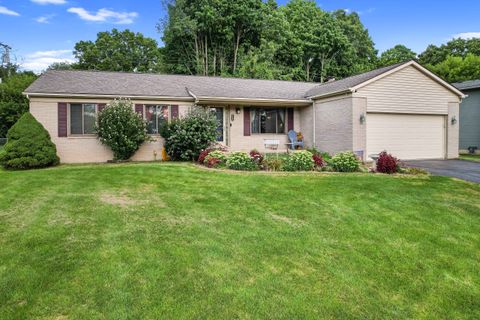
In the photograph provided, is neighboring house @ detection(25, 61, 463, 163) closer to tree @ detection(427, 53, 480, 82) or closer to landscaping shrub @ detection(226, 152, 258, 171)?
landscaping shrub @ detection(226, 152, 258, 171)

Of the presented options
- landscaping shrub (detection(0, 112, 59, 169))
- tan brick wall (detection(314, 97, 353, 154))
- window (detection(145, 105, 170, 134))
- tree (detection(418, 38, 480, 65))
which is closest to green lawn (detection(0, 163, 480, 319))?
landscaping shrub (detection(0, 112, 59, 169))

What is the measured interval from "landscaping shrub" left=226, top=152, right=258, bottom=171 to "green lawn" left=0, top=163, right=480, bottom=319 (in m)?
2.24

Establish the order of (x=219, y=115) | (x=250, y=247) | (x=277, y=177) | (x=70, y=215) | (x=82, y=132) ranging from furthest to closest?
(x=219, y=115), (x=82, y=132), (x=277, y=177), (x=70, y=215), (x=250, y=247)

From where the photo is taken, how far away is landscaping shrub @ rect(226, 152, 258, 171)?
32.1 ft

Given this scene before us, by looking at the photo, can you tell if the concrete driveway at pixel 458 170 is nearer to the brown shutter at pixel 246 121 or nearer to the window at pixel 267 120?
the window at pixel 267 120

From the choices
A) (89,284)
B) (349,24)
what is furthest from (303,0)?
(89,284)

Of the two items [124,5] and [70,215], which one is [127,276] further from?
[124,5]

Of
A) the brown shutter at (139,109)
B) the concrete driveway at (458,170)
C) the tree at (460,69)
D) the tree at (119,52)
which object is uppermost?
the tree at (119,52)

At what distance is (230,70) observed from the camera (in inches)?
1224

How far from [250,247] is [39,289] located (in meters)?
2.43

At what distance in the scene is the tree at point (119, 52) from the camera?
35.9 meters

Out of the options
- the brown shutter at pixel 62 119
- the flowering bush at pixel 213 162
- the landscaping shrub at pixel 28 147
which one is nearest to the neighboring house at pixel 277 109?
the brown shutter at pixel 62 119

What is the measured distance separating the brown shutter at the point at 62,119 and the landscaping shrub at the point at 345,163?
386 inches

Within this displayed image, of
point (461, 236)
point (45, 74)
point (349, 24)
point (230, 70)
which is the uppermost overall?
point (349, 24)
